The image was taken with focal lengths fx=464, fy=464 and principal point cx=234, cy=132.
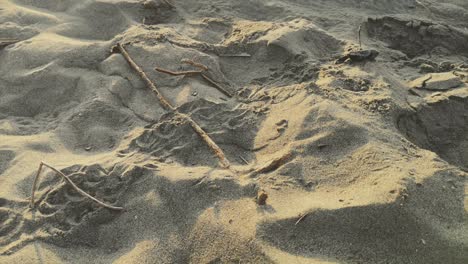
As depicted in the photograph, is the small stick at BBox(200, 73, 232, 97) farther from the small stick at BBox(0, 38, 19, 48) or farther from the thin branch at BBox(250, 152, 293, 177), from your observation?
the small stick at BBox(0, 38, 19, 48)

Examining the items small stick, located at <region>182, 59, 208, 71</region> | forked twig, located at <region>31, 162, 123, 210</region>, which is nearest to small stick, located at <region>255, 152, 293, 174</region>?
forked twig, located at <region>31, 162, 123, 210</region>

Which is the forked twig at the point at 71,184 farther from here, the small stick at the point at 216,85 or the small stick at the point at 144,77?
the small stick at the point at 216,85

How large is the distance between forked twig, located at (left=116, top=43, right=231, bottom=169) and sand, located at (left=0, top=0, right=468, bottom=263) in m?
0.02

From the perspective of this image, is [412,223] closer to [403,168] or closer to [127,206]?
[403,168]

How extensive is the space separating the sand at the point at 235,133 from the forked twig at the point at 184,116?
1.0 inches

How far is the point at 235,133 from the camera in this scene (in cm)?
224

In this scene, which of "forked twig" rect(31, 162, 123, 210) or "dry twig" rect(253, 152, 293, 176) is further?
"dry twig" rect(253, 152, 293, 176)

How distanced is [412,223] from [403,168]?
260mm

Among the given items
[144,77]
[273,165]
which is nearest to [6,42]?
[144,77]

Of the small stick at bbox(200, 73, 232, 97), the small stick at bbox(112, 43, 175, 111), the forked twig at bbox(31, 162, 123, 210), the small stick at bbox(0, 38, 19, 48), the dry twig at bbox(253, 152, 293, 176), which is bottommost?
the forked twig at bbox(31, 162, 123, 210)

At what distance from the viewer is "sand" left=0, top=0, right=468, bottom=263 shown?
67.2 inches

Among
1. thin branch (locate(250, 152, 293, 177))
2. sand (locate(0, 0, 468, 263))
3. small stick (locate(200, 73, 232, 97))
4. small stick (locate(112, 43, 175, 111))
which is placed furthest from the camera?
small stick (locate(200, 73, 232, 97))

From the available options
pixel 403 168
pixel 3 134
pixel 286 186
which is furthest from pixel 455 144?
pixel 3 134

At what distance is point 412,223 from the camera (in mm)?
1695
